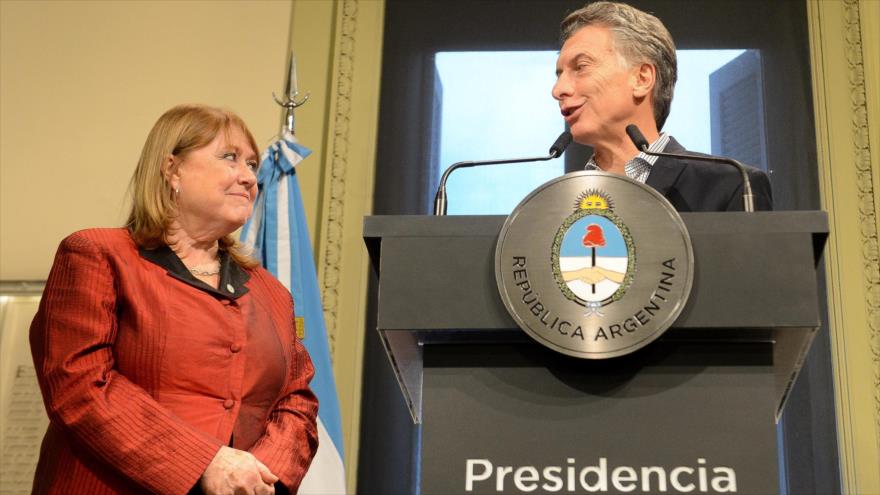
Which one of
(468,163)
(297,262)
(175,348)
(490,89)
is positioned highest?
(490,89)

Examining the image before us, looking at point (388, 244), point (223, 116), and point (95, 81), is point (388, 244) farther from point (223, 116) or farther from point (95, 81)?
point (95, 81)

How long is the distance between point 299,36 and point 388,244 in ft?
10.8

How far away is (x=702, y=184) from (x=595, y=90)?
1.13ft

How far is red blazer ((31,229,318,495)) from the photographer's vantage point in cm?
199

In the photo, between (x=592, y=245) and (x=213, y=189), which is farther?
(x=213, y=189)

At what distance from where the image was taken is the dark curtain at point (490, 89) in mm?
3902

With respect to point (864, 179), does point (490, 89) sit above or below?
above

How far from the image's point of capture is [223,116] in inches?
96.7

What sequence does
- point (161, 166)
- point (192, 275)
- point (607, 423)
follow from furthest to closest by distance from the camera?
point (161, 166), point (192, 275), point (607, 423)

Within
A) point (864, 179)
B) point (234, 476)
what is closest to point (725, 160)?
point (234, 476)

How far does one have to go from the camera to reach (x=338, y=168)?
171 inches

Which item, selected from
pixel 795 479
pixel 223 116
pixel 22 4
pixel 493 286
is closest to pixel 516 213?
pixel 493 286

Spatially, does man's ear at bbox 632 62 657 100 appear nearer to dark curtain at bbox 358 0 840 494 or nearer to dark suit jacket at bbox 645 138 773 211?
dark suit jacket at bbox 645 138 773 211

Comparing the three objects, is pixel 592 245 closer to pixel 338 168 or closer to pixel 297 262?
pixel 297 262
